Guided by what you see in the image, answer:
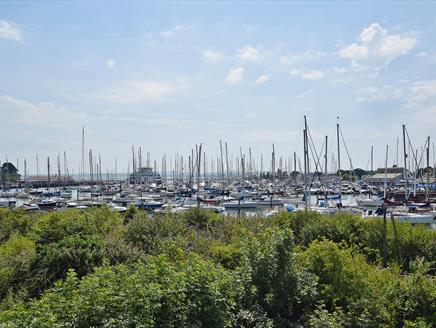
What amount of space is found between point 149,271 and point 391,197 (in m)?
63.2

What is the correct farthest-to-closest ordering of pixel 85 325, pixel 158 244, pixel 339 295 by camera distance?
pixel 158 244 → pixel 339 295 → pixel 85 325

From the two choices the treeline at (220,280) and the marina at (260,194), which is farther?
the marina at (260,194)

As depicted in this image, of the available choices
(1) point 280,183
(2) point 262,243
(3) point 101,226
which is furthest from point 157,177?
(2) point 262,243

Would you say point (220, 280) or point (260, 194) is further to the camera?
point (260, 194)

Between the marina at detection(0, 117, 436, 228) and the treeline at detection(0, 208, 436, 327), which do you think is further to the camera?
the marina at detection(0, 117, 436, 228)

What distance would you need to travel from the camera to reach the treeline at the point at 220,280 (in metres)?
6.66

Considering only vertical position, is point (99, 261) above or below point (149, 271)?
below

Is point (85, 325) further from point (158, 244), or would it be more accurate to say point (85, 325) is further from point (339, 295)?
Answer: point (158, 244)

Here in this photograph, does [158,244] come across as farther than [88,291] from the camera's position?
Yes

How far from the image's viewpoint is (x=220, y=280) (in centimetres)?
768

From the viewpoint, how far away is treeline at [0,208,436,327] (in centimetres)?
666

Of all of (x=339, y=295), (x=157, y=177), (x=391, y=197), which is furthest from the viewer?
(x=157, y=177)

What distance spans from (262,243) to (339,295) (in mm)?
2053

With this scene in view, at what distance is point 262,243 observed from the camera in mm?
9625
